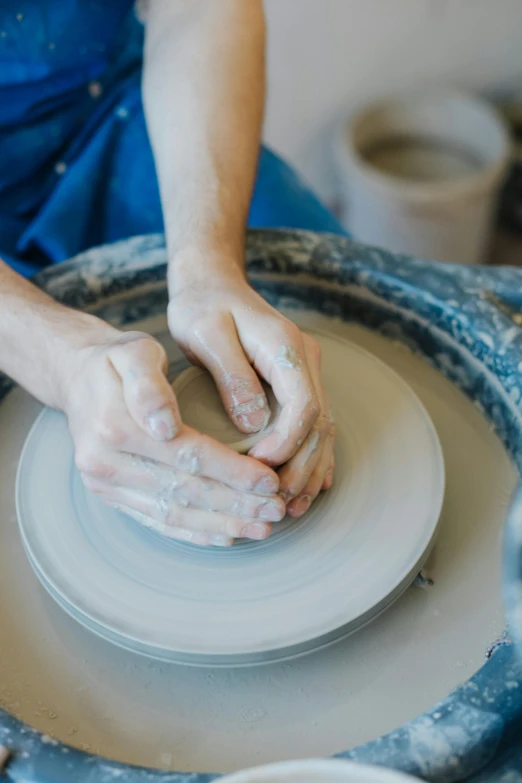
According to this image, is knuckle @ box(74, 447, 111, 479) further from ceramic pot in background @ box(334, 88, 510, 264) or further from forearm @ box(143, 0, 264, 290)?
ceramic pot in background @ box(334, 88, 510, 264)

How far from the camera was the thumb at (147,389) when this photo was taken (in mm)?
910

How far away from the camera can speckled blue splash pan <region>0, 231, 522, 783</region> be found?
0.80 m

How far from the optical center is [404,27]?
270cm

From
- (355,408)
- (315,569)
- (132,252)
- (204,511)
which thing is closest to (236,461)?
(204,511)

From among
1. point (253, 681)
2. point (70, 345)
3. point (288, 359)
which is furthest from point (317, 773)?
point (70, 345)

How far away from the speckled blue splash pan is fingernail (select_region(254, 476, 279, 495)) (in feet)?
0.93

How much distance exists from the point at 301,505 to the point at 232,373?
0.19 m

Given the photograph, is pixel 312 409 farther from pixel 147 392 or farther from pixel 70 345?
pixel 70 345

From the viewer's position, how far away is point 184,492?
36.9 inches

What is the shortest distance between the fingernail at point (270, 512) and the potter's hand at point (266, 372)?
0.04 metres

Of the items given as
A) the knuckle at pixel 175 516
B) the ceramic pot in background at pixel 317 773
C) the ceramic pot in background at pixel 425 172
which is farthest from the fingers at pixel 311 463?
the ceramic pot in background at pixel 425 172

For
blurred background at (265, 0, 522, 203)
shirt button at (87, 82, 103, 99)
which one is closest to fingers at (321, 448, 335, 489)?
shirt button at (87, 82, 103, 99)

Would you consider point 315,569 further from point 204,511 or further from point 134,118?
point 134,118

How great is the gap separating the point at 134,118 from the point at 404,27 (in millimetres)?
1484
